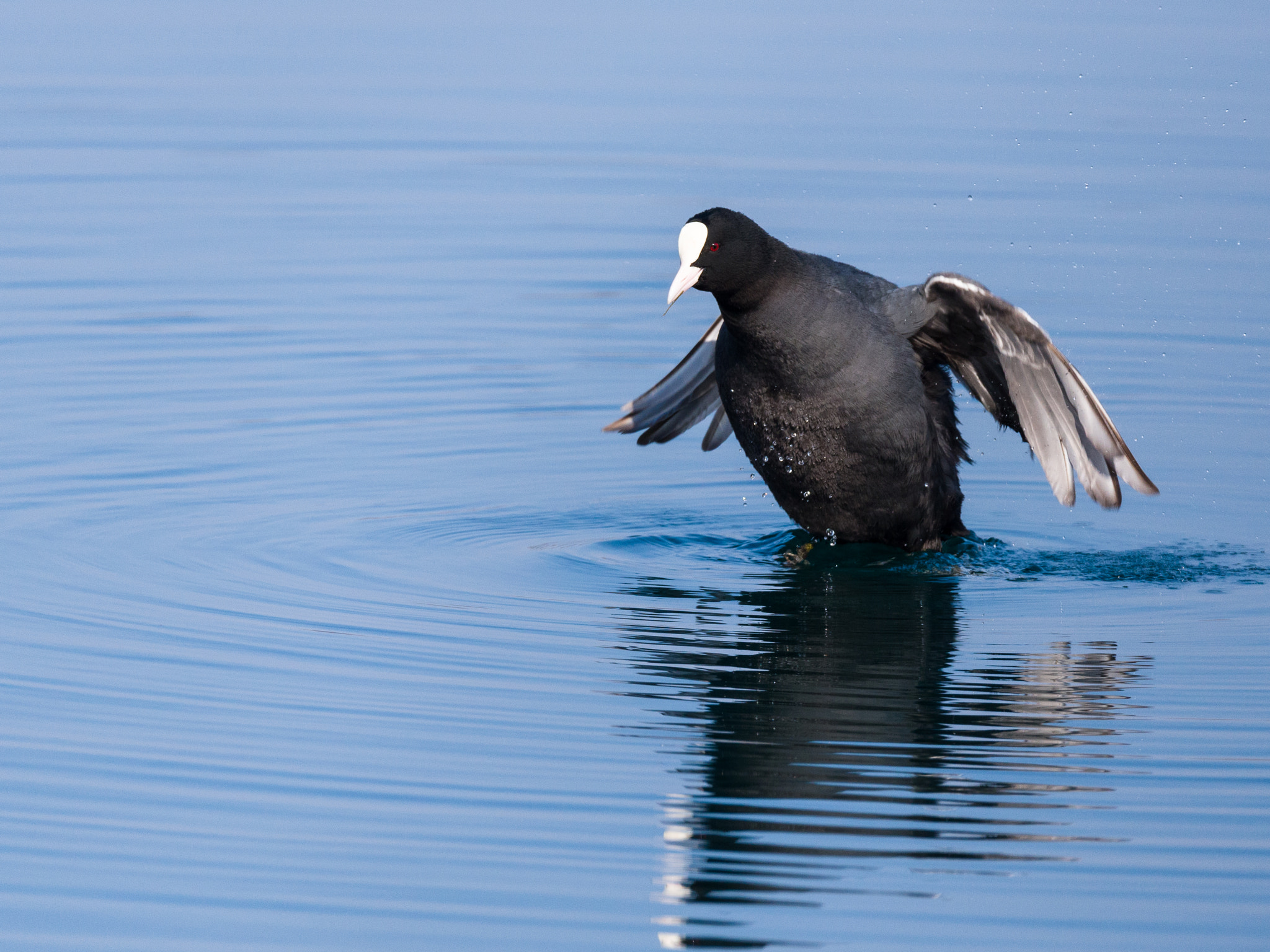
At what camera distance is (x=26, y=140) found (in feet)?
48.0

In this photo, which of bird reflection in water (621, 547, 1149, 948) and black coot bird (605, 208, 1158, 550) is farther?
black coot bird (605, 208, 1158, 550)

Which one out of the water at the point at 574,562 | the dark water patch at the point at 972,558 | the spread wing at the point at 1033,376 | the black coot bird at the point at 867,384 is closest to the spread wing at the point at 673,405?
the water at the point at 574,562

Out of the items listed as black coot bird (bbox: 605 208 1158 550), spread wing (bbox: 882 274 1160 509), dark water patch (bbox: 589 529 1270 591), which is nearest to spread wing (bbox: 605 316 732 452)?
dark water patch (bbox: 589 529 1270 591)

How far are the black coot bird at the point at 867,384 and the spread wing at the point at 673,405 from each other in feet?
3.14

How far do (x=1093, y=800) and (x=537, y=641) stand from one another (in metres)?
1.91

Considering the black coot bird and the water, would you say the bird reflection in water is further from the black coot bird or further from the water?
the black coot bird

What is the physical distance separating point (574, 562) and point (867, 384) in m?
1.23

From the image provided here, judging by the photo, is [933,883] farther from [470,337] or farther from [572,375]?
[470,337]

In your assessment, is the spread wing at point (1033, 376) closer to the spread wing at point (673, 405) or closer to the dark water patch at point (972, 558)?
the dark water patch at point (972, 558)

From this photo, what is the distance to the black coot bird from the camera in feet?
21.7

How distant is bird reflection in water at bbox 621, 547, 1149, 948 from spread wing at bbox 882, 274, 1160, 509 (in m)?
0.61

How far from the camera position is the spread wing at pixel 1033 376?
6.56m

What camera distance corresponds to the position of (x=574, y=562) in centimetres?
705

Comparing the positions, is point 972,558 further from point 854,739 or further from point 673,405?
point 854,739
